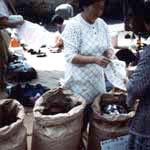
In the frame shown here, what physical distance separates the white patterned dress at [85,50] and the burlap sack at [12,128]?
20.5 inches

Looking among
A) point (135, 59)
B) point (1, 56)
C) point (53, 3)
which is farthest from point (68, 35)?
point (53, 3)

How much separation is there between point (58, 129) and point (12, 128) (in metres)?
0.41

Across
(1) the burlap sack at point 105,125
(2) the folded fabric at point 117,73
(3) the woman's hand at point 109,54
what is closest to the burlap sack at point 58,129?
(1) the burlap sack at point 105,125

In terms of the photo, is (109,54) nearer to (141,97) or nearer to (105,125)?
(105,125)

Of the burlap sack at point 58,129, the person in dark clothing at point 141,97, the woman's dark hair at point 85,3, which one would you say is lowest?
the burlap sack at point 58,129

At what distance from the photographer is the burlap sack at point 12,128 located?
10.4 ft

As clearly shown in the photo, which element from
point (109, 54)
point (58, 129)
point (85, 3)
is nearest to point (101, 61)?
point (109, 54)

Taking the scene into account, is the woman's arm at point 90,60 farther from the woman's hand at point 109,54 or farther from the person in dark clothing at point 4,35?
the person in dark clothing at point 4,35

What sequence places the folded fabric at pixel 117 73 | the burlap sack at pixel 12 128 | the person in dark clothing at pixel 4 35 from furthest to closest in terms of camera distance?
1. the person in dark clothing at pixel 4 35
2. the folded fabric at pixel 117 73
3. the burlap sack at pixel 12 128

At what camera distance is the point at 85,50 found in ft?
11.4

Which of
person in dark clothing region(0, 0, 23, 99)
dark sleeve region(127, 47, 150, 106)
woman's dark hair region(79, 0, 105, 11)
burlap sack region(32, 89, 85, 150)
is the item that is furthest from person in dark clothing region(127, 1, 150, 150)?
person in dark clothing region(0, 0, 23, 99)

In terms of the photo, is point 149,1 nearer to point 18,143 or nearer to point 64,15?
point 18,143

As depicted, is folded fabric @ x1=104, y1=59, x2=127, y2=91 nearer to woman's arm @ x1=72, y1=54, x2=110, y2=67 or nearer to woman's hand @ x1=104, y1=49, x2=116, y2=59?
woman's hand @ x1=104, y1=49, x2=116, y2=59

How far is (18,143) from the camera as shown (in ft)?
10.8
